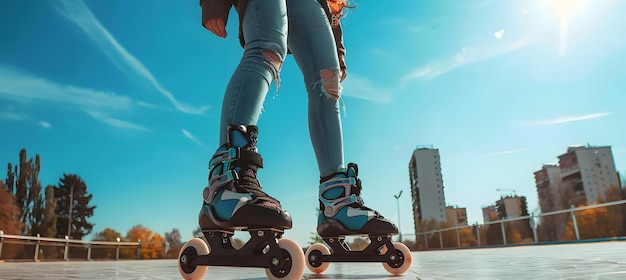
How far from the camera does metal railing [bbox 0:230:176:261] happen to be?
7.44 m

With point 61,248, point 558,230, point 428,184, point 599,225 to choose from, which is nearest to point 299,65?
point 61,248

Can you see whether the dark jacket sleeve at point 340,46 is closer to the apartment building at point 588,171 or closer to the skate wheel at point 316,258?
the skate wheel at point 316,258

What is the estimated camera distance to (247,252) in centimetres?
83

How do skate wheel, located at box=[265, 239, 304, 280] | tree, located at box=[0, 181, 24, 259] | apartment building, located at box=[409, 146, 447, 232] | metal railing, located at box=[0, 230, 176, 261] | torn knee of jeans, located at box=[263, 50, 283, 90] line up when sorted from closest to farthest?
skate wheel, located at box=[265, 239, 304, 280], torn knee of jeans, located at box=[263, 50, 283, 90], metal railing, located at box=[0, 230, 176, 261], tree, located at box=[0, 181, 24, 259], apartment building, located at box=[409, 146, 447, 232]

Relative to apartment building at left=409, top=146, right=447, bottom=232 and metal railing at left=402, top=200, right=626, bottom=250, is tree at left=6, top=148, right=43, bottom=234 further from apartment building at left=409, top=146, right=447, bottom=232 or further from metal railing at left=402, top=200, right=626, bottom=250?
apartment building at left=409, top=146, right=447, bottom=232

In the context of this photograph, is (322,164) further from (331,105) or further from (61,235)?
(61,235)

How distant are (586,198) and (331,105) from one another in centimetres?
5578

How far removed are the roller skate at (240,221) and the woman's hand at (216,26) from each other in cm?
41

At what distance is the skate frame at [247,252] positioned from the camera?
0.80 m

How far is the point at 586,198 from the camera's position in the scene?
152ft

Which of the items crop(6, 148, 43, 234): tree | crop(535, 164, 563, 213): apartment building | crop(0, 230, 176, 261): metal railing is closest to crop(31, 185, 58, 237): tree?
crop(6, 148, 43, 234): tree

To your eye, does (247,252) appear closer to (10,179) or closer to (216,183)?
(216,183)

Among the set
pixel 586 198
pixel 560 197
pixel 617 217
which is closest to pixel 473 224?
pixel 617 217

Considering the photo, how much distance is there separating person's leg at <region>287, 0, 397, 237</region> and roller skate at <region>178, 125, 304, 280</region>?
35 centimetres
